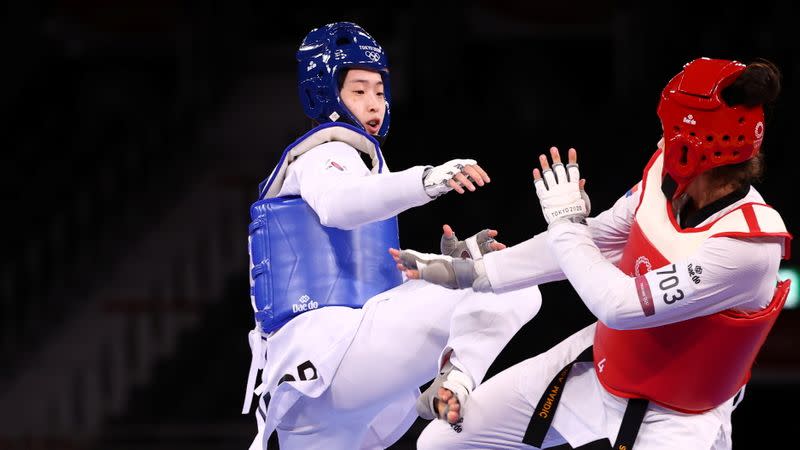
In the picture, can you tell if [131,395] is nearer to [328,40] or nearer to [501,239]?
[501,239]

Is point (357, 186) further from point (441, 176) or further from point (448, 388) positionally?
point (448, 388)

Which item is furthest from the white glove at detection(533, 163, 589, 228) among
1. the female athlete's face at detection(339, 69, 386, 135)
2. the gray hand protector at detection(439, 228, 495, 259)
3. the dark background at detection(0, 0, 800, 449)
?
the dark background at detection(0, 0, 800, 449)

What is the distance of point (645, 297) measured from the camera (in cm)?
375

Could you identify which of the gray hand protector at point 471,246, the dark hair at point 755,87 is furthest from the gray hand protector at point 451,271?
the dark hair at point 755,87

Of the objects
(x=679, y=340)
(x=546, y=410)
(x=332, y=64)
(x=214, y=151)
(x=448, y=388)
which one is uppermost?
(x=332, y=64)

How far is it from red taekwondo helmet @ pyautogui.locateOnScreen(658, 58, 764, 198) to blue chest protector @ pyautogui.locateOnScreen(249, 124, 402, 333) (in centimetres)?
129

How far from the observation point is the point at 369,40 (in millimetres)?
4992

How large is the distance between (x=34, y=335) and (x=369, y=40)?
7407 millimetres

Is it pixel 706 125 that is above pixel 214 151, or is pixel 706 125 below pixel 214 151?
above

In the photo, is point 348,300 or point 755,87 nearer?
point 755,87

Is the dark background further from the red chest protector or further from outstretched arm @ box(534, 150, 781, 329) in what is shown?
outstretched arm @ box(534, 150, 781, 329)

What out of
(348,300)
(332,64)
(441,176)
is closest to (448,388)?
(348,300)

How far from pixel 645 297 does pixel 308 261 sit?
142cm

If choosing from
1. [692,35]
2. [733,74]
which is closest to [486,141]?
[692,35]
